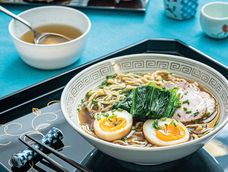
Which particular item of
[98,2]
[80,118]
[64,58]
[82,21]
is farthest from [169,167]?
[98,2]

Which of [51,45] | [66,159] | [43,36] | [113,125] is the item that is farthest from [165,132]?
[43,36]

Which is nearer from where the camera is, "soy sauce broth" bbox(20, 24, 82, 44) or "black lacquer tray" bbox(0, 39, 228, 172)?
"black lacquer tray" bbox(0, 39, 228, 172)

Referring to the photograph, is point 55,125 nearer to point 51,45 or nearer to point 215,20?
point 51,45

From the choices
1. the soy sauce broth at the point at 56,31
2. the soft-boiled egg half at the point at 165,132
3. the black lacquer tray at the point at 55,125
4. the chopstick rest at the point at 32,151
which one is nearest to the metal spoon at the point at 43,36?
the soy sauce broth at the point at 56,31

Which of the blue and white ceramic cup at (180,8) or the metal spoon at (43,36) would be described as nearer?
the metal spoon at (43,36)

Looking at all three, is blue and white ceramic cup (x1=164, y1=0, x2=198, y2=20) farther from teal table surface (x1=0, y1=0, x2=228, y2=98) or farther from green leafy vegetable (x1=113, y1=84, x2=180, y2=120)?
green leafy vegetable (x1=113, y1=84, x2=180, y2=120)

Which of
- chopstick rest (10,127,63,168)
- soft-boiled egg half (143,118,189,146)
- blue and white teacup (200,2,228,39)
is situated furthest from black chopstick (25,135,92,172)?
blue and white teacup (200,2,228,39)

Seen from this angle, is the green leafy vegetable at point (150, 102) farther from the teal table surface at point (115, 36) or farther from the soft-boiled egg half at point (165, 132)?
the teal table surface at point (115, 36)
